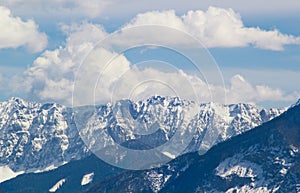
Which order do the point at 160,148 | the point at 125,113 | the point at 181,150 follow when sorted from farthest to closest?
the point at 125,113
the point at 160,148
the point at 181,150

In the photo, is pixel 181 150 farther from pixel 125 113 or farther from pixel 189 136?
pixel 125 113

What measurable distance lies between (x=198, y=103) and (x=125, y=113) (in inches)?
1445

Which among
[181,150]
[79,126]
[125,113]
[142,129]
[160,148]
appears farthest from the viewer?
[142,129]

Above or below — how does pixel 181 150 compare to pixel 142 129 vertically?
below

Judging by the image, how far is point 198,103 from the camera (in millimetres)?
132250

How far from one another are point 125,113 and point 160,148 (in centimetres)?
1917

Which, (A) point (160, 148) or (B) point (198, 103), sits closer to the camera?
(B) point (198, 103)

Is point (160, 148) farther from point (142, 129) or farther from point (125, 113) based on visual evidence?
point (142, 129)

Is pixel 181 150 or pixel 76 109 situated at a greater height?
pixel 76 109

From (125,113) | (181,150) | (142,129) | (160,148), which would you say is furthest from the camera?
(142,129)

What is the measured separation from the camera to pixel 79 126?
416ft

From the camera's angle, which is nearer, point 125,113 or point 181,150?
point 181,150

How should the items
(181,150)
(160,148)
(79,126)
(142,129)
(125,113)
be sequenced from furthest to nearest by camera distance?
1. (142,129)
2. (125,113)
3. (160,148)
4. (181,150)
5. (79,126)

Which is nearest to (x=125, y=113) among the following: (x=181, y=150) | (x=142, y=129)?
(x=142, y=129)
